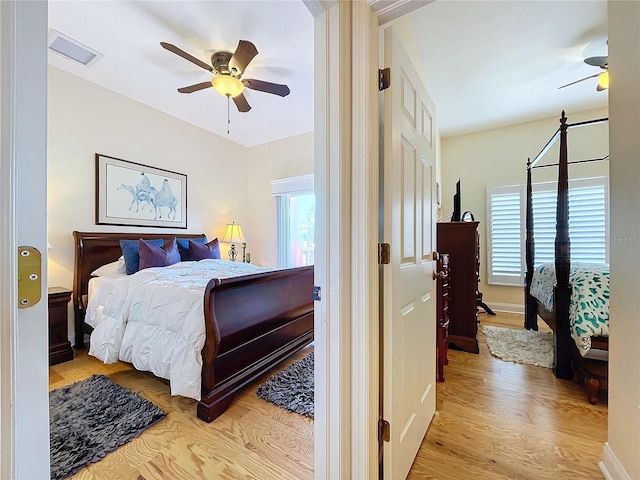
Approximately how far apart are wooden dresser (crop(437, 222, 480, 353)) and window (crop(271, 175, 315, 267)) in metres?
2.42

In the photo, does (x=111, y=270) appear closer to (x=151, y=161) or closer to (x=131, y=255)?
(x=131, y=255)

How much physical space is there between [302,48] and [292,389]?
9.53 ft

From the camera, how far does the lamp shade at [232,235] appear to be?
14.7 feet

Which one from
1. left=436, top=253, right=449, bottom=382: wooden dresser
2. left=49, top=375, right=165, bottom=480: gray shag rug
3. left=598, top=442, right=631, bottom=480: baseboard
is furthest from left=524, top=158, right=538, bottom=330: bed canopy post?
left=49, top=375, right=165, bottom=480: gray shag rug

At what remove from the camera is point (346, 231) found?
3.51ft

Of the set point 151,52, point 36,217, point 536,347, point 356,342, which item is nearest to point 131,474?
point 356,342

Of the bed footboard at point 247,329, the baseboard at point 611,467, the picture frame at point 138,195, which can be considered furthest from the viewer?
the picture frame at point 138,195

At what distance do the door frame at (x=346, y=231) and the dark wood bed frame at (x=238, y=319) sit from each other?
38.2 inches

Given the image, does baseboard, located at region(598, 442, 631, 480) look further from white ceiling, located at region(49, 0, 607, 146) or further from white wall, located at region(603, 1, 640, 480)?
white ceiling, located at region(49, 0, 607, 146)

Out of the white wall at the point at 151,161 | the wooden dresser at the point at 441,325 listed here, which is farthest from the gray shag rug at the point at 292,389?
the white wall at the point at 151,161

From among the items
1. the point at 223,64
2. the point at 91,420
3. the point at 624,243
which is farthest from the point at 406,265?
the point at 223,64

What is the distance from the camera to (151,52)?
2.61 meters

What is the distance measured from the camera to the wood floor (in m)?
1.37

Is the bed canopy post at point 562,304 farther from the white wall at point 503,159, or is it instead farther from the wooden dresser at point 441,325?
the white wall at point 503,159
